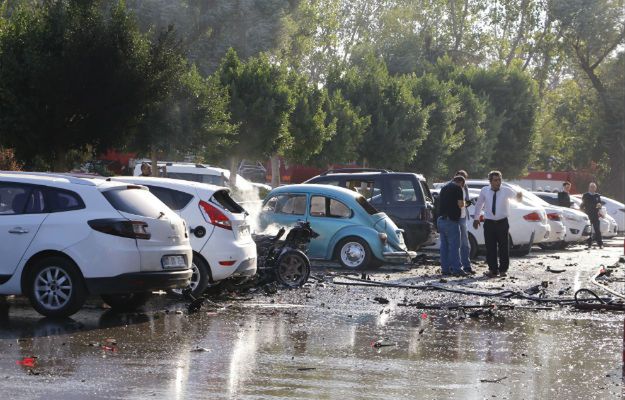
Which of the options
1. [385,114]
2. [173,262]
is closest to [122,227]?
[173,262]

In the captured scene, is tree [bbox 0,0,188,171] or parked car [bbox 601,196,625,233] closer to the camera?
tree [bbox 0,0,188,171]

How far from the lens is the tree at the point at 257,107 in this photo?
39.6 m

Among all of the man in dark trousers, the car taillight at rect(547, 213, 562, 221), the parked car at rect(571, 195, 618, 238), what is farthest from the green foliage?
the car taillight at rect(547, 213, 562, 221)

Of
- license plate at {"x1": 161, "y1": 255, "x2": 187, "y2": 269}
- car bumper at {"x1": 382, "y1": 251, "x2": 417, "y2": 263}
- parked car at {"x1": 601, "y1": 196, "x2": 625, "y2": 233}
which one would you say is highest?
parked car at {"x1": 601, "y1": 196, "x2": 625, "y2": 233}

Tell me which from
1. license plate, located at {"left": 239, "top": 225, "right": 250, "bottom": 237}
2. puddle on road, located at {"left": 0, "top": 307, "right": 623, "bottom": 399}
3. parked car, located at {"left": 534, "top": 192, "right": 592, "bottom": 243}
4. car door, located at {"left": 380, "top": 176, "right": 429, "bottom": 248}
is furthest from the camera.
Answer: parked car, located at {"left": 534, "top": 192, "right": 592, "bottom": 243}

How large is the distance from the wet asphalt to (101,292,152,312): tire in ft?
0.57

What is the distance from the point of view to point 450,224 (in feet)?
65.9

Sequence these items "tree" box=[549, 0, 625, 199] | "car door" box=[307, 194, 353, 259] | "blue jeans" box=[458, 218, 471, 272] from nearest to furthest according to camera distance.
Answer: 1. "car door" box=[307, 194, 353, 259]
2. "blue jeans" box=[458, 218, 471, 272]
3. "tree" box=[549, 0, 625, 199]

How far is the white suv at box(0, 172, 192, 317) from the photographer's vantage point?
1218cm

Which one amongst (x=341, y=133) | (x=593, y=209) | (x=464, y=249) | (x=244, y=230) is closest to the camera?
(x=244, y=230)

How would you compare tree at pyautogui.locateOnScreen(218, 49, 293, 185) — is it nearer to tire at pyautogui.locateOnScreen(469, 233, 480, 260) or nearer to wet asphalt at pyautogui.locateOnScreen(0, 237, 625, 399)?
tire at pyautogui.locateOnScreen(469, 233, 480, 260)

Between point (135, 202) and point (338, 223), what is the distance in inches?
309

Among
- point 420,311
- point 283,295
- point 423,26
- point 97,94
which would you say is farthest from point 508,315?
point 423,26

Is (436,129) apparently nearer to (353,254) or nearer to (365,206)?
(365,206)
